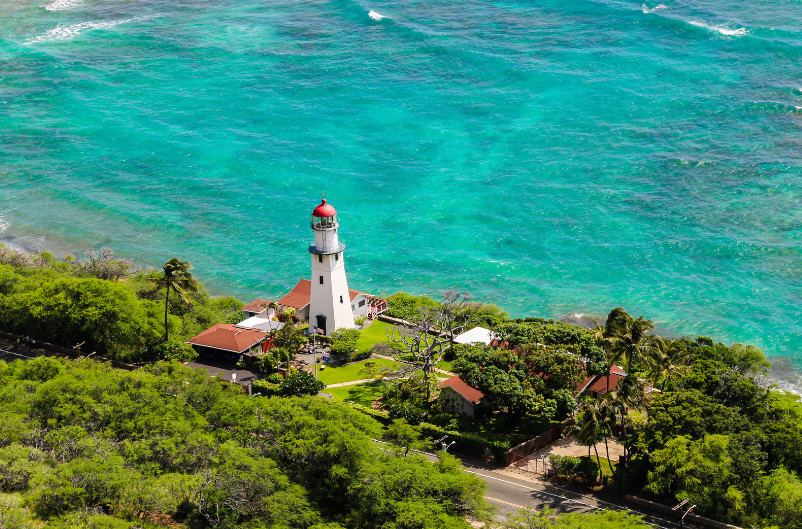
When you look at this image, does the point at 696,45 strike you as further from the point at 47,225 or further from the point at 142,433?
the point at 142,433

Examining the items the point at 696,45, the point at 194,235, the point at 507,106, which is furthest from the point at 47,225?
the point at 696,45

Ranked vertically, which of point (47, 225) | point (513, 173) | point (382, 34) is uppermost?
point (382, 34)

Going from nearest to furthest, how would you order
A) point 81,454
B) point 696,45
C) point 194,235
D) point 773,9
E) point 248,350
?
point 81,454
point 248,350
point 194,235
point 696,45
point 773,9

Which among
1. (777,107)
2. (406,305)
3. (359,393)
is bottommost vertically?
(359,393)

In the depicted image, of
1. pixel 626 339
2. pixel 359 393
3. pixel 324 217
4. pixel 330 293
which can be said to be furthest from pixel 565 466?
pixel 324 217

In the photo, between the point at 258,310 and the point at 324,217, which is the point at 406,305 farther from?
the point at 324,217
